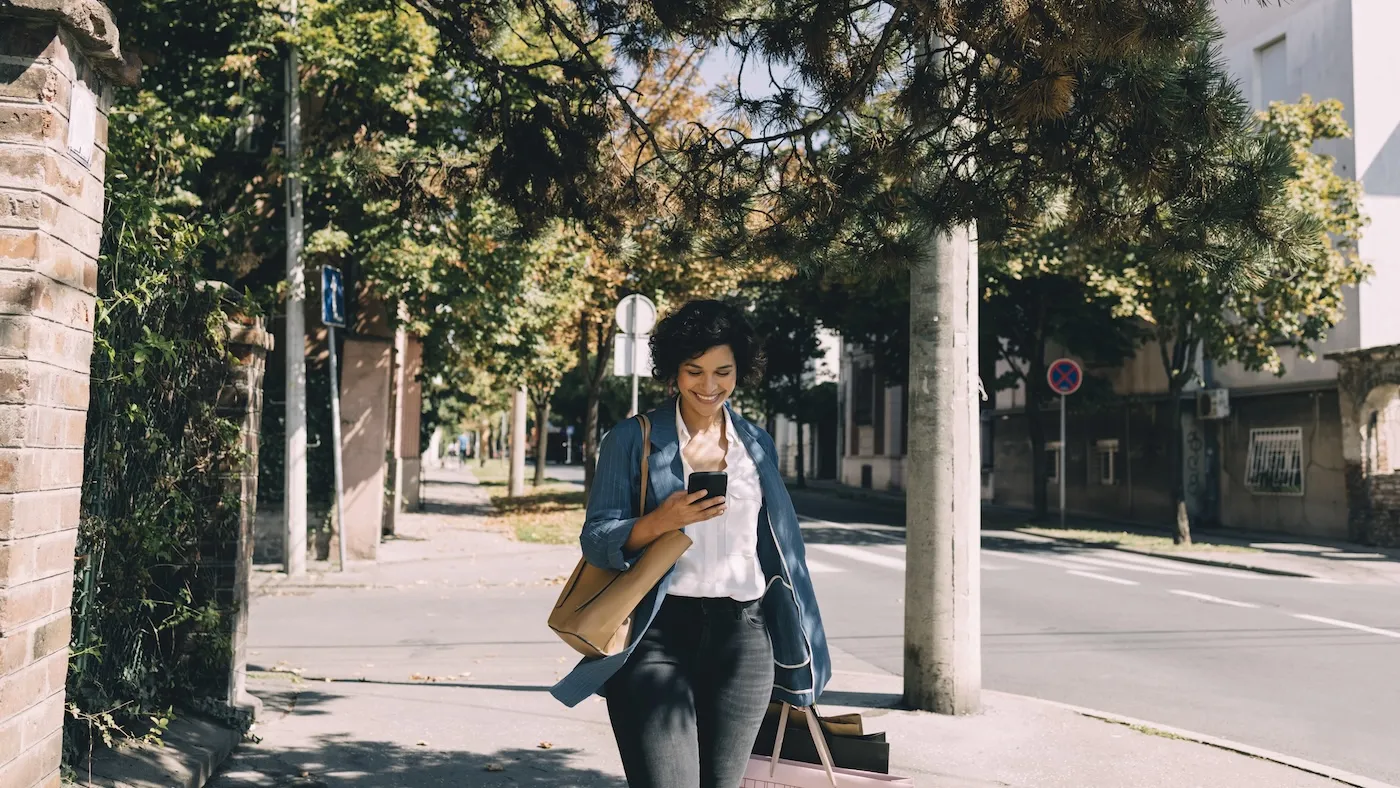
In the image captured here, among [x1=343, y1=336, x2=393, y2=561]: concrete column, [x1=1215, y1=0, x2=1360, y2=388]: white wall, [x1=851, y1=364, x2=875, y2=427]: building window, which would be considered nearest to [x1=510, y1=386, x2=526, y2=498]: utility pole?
[x1=343, y1=336, x2=393, y2=561]: concrete column

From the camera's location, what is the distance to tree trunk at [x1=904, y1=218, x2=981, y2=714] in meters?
6.06

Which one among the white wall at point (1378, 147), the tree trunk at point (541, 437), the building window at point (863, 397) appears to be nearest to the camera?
the white wall at point (1378, 147)

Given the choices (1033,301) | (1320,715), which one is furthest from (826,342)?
(1320,715)

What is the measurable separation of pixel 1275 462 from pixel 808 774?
22.4 m

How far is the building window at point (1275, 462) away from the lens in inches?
865

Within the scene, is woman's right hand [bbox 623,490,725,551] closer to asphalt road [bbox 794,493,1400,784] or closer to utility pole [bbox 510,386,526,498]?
asphalt road [bbox 794,493,1400,784]

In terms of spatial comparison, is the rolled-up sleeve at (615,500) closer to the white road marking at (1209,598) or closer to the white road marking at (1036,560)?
the white road marking at (1209,598)

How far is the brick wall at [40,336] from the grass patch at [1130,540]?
1709 cm

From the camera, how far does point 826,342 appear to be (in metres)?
55.3

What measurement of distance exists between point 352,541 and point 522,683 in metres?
7.22

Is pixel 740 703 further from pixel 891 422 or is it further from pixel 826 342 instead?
pixel 826 342

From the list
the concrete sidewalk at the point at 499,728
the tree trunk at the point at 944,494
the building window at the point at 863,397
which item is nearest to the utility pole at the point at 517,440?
the building window at the point at 863,397

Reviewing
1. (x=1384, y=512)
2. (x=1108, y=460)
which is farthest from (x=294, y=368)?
(x=1108, y=460)

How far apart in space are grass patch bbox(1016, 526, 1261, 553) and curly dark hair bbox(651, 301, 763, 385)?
16.2 meters
